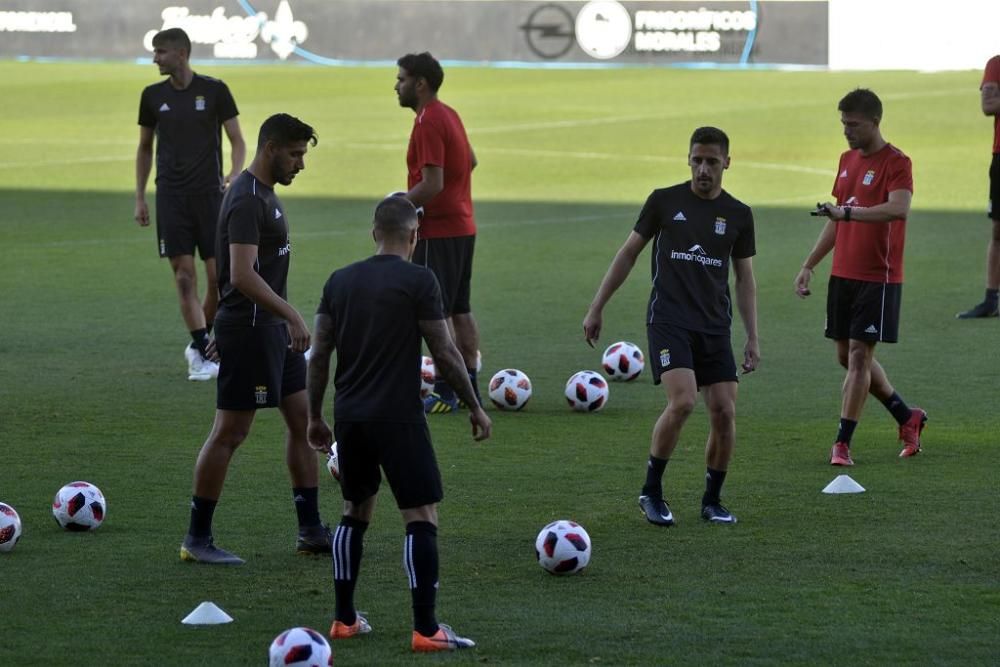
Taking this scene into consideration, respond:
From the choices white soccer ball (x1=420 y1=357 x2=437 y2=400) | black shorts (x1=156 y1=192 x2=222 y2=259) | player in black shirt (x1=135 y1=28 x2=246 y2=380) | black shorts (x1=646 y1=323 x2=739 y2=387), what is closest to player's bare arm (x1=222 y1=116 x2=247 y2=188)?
player in black shirt (x1=135 y1=28 x2=246 y2=380)

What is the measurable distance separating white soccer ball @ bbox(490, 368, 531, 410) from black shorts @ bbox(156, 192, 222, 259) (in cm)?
283

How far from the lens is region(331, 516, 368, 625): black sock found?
701 cm

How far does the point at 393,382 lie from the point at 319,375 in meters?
0.34

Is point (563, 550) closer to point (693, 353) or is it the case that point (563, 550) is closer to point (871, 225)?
point (693, 353)

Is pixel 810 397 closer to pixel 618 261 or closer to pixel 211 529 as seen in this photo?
pixel 618 261

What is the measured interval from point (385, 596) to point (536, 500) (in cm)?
199

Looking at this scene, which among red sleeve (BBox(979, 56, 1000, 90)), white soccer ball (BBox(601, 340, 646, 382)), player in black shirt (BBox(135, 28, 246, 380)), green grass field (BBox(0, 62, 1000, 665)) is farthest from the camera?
red sleeve (BBox(979, 56, 1000, 90))

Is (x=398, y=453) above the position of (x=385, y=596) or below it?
above

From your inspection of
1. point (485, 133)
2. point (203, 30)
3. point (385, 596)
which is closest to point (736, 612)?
point (385, 596)

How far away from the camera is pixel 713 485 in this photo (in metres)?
9.11

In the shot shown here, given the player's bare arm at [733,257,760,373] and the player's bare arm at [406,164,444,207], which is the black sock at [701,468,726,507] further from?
the player's bare arm at [406,164,444,207]

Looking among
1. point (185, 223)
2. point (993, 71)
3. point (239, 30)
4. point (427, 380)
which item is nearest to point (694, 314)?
point (427, 380)

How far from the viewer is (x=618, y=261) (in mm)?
9172

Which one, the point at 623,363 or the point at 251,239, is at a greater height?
the point at 251,239
